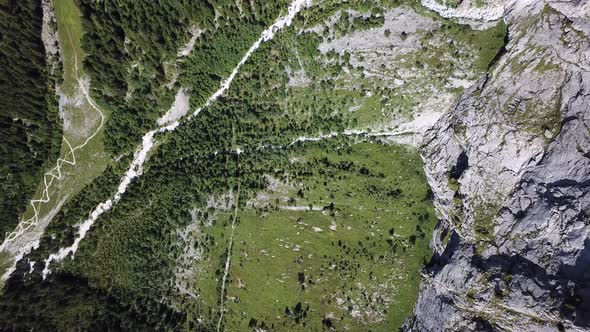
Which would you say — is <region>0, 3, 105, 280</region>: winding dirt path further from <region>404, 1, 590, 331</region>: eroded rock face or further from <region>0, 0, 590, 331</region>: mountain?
<region>404, 1, 590, 331</region>: eroded rock face

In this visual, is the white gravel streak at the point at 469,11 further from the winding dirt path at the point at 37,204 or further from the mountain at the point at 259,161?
the winding dirt path at the point at 37,204

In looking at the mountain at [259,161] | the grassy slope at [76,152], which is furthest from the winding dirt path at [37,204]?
the grassy slope at [76,152]

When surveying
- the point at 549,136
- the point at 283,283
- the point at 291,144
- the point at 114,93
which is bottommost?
the point at 283,283

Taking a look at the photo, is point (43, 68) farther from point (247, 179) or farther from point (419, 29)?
point (419, 29)

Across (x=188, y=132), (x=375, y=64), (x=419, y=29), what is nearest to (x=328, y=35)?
(x=375, y=64)

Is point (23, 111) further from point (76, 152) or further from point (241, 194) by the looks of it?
point (241, 194)

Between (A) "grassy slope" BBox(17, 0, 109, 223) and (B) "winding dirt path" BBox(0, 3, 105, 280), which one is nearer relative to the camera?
(A) "grassy slope" BBox(17, 0, 109, 223)

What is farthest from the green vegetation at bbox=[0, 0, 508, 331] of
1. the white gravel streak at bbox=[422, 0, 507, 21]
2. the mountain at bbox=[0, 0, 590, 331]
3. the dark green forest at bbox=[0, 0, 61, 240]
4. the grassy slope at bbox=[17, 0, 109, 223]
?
the dark green forest at bbox=[0, 0, 61, 240]
